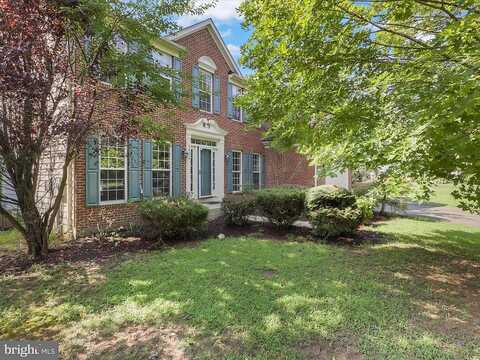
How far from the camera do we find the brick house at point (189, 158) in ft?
22.8

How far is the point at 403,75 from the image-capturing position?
11.6 ft

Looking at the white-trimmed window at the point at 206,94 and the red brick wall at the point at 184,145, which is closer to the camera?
the red brick wall at the point at 184,145

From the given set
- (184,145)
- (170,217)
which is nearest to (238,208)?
(170,217)

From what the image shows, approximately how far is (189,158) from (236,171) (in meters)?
3.23

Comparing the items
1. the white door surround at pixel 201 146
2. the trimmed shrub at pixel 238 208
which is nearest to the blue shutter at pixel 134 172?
the white door surround at pixel 201 146

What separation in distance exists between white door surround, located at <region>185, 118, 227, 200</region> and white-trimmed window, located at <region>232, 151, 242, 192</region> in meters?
0.98

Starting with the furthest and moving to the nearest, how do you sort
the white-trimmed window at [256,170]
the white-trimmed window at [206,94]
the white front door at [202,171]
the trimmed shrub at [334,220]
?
the white-trimmed window at [256,170] < the white-trimmed window at [206,94] < the white front door at [202,171] < the trimmed shrub at [334,220]

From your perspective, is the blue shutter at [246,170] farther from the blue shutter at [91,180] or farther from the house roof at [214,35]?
the blue shutter at [91,180]

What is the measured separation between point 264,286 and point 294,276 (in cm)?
69

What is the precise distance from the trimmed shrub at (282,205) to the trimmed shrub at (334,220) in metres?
0.66

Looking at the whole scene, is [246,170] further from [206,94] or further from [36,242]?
[36,242]

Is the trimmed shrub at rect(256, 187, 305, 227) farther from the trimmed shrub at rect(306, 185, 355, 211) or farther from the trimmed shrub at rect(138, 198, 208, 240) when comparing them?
the trimmed shrub at rect(138, 198, 208, 240)

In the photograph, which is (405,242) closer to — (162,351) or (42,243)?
(162,351)

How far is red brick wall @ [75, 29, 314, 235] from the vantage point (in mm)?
6887
